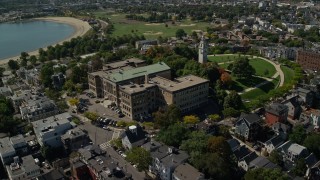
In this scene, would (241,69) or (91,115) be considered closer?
(91,115)

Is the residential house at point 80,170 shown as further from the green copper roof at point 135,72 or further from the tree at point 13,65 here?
the tree at point 13,65

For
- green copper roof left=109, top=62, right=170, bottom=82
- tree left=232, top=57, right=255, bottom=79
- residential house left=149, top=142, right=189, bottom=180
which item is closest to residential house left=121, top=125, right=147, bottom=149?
residential house left=149, top=142, right=189, bottom=180

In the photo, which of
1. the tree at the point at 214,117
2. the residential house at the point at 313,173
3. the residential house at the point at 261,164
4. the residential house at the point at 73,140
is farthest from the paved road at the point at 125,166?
the residential house at the point at 313,173

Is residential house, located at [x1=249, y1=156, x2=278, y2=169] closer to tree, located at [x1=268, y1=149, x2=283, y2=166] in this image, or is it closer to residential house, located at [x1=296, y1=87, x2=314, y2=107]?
tree, located at [x1=268, y1=149, x2=283, y2=166]

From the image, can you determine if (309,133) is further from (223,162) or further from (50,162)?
(50,162)

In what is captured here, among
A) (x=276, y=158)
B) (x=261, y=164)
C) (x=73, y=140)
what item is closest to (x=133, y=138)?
(x=73, y=140)

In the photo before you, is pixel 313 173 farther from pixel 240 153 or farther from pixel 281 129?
pixel 281 129
